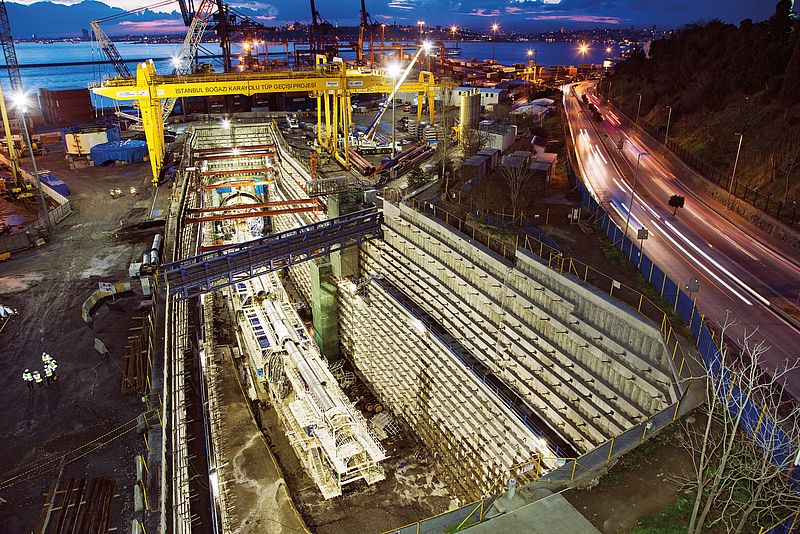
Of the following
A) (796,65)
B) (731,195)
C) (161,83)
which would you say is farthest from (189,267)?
(796,65)

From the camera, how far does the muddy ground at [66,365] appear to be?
20.3m

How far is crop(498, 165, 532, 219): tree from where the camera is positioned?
1353 inches

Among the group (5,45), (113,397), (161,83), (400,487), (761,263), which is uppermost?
(5,45)

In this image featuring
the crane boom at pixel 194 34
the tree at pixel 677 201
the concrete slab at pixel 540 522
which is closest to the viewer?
the concrete slab at pixel 540 522

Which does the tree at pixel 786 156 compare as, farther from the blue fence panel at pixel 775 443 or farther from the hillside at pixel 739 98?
the blue fence panel at pixel 775 443

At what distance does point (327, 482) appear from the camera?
966 inches

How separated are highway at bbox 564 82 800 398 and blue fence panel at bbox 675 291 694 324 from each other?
183 cm

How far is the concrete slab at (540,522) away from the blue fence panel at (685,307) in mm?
11062

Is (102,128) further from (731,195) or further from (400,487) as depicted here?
(731,195)

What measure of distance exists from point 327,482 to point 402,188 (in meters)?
22.3

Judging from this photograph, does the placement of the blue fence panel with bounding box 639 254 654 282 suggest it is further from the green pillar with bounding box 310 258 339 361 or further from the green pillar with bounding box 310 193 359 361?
the green pillar with bounding box 310 258 339 361

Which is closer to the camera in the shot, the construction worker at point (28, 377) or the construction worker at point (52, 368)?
the construction worker at point (28, 377)

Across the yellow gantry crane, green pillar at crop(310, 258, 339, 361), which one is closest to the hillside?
the yellow gantry crane

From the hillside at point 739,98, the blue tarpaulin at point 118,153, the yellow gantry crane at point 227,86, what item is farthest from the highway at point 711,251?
the blue tarpaulin at point 118,153
